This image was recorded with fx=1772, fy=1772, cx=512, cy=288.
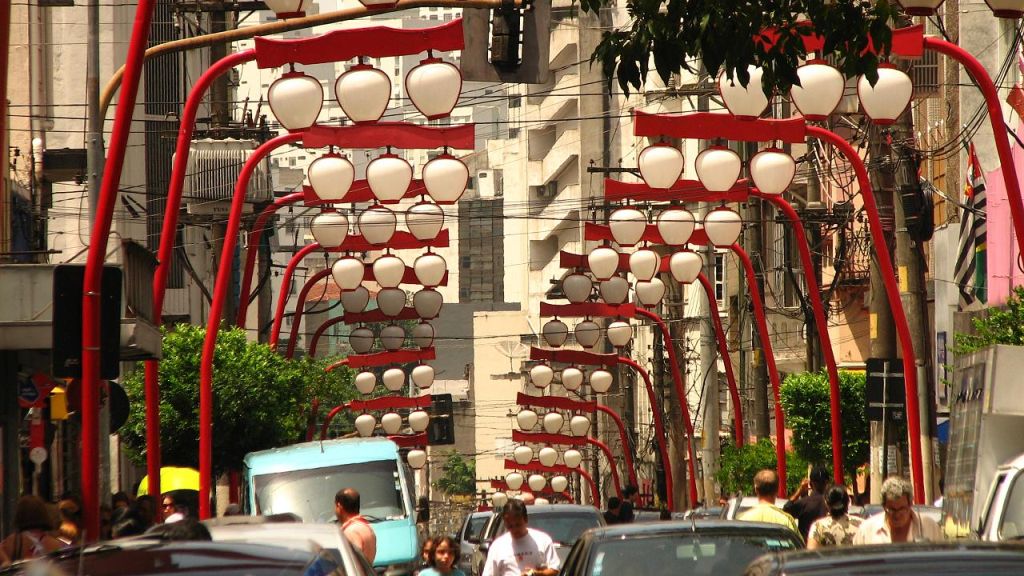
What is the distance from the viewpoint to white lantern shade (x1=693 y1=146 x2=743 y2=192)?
60.1 ft

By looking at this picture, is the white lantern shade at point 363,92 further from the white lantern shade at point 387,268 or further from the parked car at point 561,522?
the white lantern shade at point 387,268

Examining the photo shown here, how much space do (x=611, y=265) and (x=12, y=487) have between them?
10840mm

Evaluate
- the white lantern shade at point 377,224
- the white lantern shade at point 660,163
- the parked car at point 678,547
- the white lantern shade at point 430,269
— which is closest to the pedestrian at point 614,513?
the white lantern shade at point 430,269

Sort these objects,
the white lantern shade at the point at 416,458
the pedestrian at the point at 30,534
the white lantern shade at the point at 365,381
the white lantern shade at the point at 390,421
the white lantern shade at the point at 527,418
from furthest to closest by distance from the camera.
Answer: the white lantern shade at the point at 416,458 < the white lantern shade at the point at 527,418 < the white lantern shade at the point at 390,421 < the white lantern shade at the point at 365,381 < the pedestrian at the point at 30,534

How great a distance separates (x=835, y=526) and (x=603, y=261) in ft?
54.5

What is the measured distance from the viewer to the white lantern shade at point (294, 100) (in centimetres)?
1516

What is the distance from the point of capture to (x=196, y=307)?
5653 cm

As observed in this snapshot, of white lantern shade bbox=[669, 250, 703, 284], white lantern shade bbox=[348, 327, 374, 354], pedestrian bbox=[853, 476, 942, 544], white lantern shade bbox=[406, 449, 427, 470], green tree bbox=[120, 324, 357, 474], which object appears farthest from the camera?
white lantern shade bbox=[406, 449, 427, 470]

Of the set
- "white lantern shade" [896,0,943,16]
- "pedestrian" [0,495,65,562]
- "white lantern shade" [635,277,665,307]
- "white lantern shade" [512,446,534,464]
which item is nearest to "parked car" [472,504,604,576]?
"pedestrian" [0,495,65,562]

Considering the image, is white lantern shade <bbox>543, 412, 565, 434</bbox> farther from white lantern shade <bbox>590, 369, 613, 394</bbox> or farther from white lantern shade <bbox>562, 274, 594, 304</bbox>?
white lantern shade <bbox>562, 274, 594, 304</bbox>

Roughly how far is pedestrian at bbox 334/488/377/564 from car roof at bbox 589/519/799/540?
13.2 ft

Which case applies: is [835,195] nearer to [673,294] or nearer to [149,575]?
[673,294]

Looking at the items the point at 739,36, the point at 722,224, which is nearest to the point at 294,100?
the point at 739,36

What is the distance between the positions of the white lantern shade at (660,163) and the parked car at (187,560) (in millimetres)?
11635
